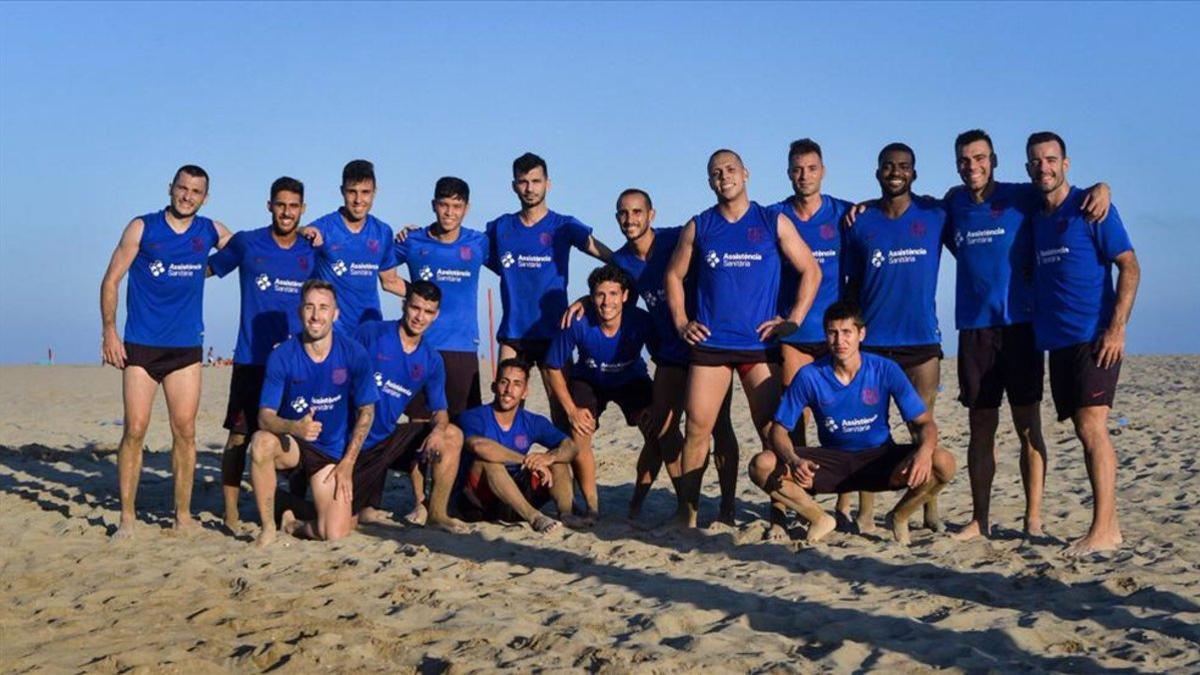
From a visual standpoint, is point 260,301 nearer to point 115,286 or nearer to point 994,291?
point 115,286

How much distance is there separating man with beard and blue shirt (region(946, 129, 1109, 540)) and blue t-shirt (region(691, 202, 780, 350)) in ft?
3.46

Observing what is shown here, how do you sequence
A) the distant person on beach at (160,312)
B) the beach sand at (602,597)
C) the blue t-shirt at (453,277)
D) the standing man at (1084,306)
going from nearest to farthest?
the beach sand at (602,597) → the standing man at (1084,306) → the distant person on beach at (160,312) → the blue t-shirt at (453,277)

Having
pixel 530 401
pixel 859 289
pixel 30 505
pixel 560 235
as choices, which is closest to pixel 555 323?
pixel 560 235

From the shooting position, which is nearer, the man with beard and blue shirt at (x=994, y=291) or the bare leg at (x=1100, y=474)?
the bare leg at (x=1100, y=474)

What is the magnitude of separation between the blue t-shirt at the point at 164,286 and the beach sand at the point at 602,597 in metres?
1.24

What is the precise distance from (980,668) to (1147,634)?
Answer: 32.2 inches

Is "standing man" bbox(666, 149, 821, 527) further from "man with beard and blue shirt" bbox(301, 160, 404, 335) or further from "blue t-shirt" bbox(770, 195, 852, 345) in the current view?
"man with beard and blue shirt" bbox(301, 160, 404, 335)

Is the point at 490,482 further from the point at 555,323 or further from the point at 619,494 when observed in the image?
the point at 619,494

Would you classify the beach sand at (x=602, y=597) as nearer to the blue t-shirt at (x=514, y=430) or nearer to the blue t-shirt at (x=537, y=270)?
the blue t-shirt at (x=514, y=430)

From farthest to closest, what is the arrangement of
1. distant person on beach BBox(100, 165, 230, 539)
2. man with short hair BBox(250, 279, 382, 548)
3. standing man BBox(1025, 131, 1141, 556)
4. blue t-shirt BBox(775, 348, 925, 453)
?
distant person on beach BBox(100, 165, 230, 539), man with short hair BBox(250, 279, 382, 548), blue t-shirt BBox(775, 348, 925, 453), standing man BBox(1025, 131, 1141, 556)

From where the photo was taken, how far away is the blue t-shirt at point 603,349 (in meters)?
7.72

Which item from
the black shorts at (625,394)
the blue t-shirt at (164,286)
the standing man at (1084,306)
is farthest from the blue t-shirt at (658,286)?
the blue t-shirt at (164,286)

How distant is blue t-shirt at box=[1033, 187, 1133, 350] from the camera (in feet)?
21.1

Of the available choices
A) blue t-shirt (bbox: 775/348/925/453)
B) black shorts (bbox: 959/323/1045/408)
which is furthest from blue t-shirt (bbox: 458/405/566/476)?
black shorts (bbox: 959/323/1045/408)
